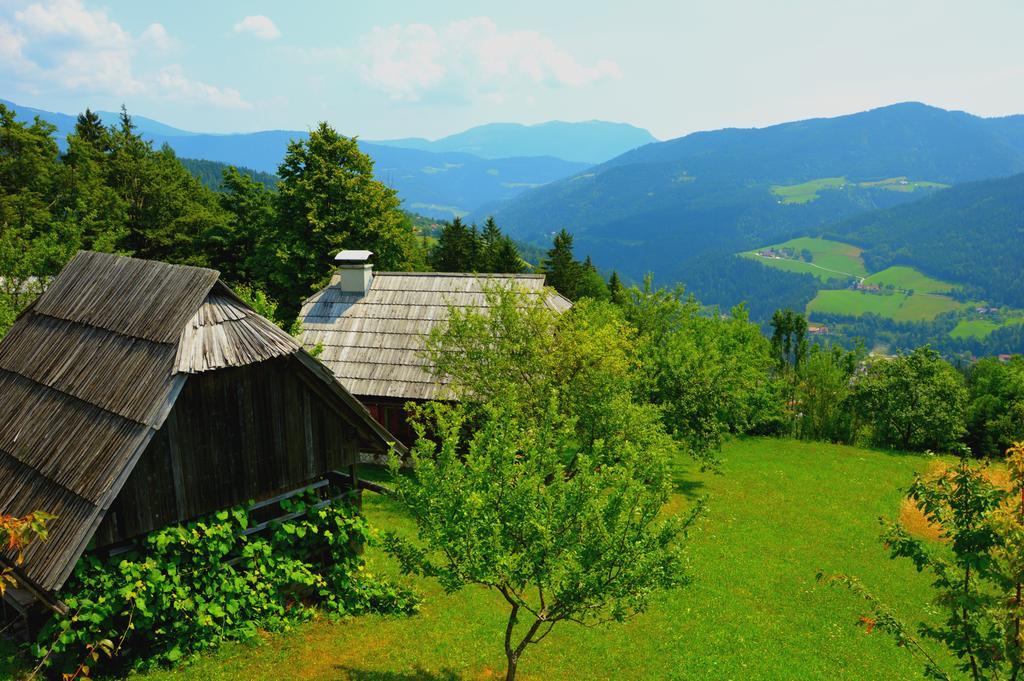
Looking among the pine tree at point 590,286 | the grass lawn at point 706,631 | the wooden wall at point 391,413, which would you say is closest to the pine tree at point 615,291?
the pine tree at point 590,286

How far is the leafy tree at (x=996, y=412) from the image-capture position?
3641 centimetres

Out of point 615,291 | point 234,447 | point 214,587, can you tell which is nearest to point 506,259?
point 615,291

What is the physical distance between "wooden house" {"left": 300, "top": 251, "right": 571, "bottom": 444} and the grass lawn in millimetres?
3973

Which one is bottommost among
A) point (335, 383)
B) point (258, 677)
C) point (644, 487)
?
point (258, 677)

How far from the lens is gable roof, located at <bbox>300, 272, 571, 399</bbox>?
22.3 metres

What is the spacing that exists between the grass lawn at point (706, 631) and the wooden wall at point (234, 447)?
233 cm

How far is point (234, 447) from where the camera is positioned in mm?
10266

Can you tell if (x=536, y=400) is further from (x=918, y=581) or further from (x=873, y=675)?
(x=918, y=581)

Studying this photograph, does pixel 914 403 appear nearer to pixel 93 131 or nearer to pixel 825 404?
pixel 825 404

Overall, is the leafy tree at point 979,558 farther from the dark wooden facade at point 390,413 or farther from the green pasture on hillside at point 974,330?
the green pasture on hillside at point 974,330

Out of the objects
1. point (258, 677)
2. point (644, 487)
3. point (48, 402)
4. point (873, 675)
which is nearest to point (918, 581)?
point (873, 675)

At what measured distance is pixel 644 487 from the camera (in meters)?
8.27

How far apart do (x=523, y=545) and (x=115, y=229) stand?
147 ft

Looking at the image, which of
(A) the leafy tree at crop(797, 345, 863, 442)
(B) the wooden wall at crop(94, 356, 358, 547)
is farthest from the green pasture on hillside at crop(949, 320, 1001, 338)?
(B) the wooden wall at crop(94, 356, 358, 547)
